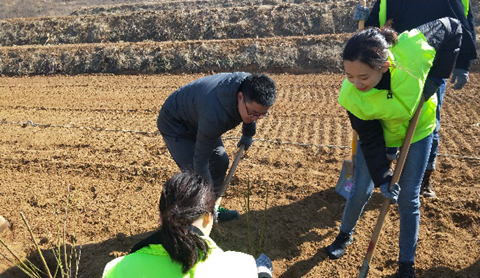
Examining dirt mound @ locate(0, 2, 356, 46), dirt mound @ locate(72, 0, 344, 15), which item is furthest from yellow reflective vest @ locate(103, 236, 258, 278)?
dirt mound @ locate(72, 0, 344, 15)

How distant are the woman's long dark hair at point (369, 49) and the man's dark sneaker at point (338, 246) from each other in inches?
58.6

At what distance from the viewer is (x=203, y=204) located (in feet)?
5.35

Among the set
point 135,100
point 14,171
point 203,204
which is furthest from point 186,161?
point 135,100

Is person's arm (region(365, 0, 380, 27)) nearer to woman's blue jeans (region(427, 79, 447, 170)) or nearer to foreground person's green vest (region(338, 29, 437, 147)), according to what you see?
woman's blue jeans (region(427, 79, 447, 170))

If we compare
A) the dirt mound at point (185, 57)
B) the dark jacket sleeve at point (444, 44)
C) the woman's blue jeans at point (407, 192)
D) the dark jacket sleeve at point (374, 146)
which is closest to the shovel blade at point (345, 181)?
the woman's blue jeans at point (407, 192)

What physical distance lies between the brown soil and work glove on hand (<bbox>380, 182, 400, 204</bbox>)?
31.7 inches

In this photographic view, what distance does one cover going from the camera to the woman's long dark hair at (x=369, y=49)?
2111mm

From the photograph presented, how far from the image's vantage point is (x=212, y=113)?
256 cm

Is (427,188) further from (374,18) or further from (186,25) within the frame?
(186,25)

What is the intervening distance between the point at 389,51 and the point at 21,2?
25.1 metres

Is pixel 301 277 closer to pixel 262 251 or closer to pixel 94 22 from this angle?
pixel 262 251

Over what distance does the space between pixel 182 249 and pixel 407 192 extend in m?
1.69

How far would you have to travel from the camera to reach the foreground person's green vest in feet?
7.46

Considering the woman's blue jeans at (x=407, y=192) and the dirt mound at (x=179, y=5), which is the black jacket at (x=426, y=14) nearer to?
the woman's blue jeans at (x=407, y=192)
